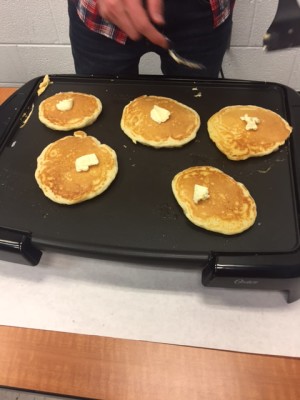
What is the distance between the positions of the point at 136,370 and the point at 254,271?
34cm

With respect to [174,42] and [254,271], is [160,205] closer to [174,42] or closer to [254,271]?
[254,271]

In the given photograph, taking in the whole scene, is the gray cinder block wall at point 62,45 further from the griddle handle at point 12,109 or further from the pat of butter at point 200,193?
the pat of butter at point 200,193

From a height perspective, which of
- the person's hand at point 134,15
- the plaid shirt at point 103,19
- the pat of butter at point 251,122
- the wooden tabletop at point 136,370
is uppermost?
the person's hand at point 134,15

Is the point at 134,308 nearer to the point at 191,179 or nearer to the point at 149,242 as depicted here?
the point at 149,242

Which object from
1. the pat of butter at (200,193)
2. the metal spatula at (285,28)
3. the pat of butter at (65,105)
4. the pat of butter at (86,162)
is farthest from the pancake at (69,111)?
the metal spatula at (285,28)

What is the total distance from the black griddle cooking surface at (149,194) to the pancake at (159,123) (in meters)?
0.02

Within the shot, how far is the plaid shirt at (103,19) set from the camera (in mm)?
990

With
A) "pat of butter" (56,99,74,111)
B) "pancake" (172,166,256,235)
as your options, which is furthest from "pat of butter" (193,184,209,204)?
"pat of butter" (56,99,74,111)

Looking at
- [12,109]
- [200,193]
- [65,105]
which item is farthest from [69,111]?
[200,193]

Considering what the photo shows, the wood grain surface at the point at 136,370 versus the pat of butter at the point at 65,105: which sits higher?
the pat of butter at the point at 65,105

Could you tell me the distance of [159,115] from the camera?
3.21 ft

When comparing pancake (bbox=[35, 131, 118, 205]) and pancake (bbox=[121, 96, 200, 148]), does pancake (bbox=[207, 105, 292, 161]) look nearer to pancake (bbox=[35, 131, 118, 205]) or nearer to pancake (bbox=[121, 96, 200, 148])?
pancake (bbox=[121, 96, 200, 148])

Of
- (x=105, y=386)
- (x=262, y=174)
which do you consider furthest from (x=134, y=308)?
(x=262, y=174)

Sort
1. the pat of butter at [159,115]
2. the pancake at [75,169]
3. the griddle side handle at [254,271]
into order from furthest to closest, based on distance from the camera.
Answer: the pat of butter at [159,115], the pancake at [75,169], the griddle side handle at [254,271]
